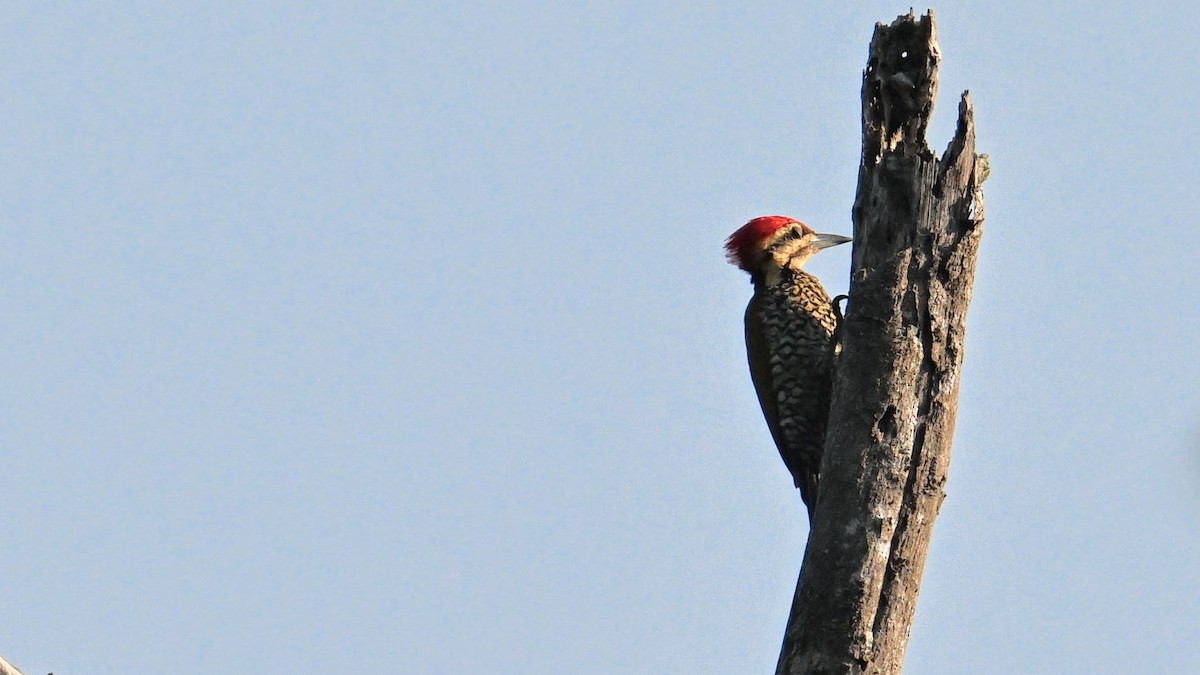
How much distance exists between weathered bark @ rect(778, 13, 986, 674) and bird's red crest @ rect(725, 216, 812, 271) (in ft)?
7.26

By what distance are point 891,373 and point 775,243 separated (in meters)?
2.62

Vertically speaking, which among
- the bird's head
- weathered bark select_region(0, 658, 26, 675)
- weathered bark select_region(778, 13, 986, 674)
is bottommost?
weathered bark select_region(0, 658, 26, 675)

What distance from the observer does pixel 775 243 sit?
8.20 meters

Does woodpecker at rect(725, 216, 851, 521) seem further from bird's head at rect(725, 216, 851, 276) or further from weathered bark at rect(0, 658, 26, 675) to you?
weathered bark at rect(0, 658, 26, 675)

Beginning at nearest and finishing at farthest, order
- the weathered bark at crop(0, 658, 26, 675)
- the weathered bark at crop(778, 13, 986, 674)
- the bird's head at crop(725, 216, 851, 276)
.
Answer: the weathered bark at crop(0, 658, 26, 675), the weathered bark at crop(778, 13, 986, 674), the bird's head at crop(725, 216, 851, 276)

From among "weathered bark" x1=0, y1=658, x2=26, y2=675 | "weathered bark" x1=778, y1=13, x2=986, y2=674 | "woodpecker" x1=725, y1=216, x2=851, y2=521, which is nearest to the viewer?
"weathered bark" x1=0, y1=658, x2=26, y2=675

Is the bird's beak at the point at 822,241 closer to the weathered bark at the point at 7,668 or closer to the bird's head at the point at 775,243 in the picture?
the bird's head at the point at 775,243

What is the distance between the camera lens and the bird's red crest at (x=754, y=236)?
820 centimetres

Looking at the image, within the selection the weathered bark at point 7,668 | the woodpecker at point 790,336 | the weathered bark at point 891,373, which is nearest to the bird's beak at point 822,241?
the woodpecker at point 790,336

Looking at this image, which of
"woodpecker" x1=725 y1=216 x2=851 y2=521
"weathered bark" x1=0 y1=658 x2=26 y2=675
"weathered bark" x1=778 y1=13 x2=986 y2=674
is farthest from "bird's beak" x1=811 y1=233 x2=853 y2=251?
"weathered bark" x1=0 y1=658 x2=26 y2=675

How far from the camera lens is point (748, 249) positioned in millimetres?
8242

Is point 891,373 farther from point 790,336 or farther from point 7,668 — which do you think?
point 7,668

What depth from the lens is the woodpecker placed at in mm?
7457

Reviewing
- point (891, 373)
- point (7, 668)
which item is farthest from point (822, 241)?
point (7, 668)
